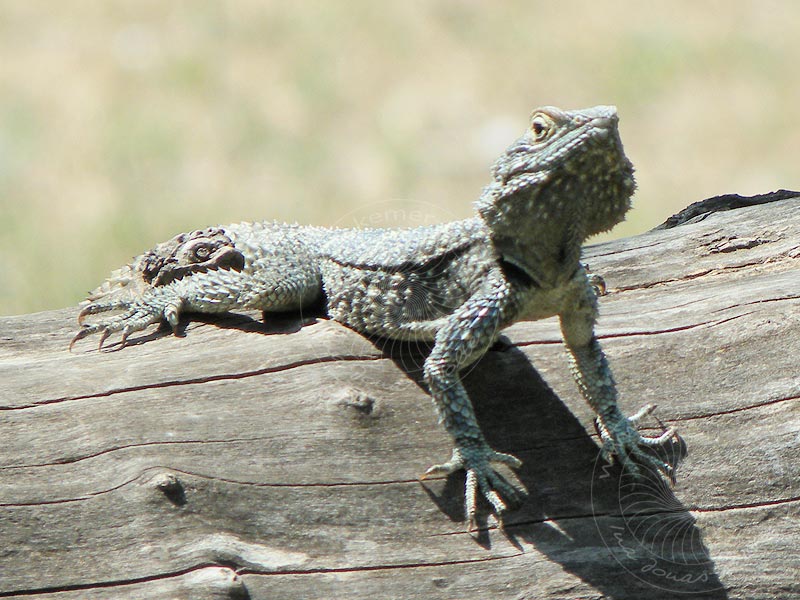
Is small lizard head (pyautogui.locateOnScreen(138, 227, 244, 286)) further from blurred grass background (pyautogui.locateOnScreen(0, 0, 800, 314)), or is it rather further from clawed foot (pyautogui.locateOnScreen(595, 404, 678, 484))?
blurred grass background (pyautogui.locateOnScreen(0, 0, 800, 314))

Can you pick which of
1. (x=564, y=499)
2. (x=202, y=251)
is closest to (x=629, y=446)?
(x=564, y=499)

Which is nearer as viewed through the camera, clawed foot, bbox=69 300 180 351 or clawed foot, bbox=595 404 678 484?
clawed foot, bbox=595 404 678 484

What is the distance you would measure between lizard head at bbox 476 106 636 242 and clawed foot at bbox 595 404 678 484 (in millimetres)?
874

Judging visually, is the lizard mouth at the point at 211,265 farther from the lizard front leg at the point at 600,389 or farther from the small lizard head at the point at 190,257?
the lizard front leg at the point at 600,389

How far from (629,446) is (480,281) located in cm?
98

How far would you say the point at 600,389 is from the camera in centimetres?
414

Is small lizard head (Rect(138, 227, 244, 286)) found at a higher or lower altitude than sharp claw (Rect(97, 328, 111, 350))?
higher

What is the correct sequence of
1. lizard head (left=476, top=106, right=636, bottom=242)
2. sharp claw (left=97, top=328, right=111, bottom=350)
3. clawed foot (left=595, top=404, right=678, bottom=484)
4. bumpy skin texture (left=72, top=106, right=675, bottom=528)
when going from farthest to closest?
sharp claw (left=97, top=328, right=111, bottom=350) < clawed foot (left=595, top=404, right=678, bottom=484) < bumpy skin texture (left=72, top=106, right=675, bottom=528) < lizard head (left=476, top=106, right=636, bottom=242)

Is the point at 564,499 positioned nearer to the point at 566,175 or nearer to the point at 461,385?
the point at 461,385

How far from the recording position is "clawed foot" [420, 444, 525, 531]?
12.7 ft

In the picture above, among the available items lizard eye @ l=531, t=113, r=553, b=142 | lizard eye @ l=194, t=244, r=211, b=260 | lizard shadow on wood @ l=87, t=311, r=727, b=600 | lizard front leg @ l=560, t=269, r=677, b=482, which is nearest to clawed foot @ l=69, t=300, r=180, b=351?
lizard eye @ l=194, t=244, r=211, b=260

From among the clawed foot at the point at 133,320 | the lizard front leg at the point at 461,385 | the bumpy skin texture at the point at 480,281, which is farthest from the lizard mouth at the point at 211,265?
the lizard front leg at the point at 461,385

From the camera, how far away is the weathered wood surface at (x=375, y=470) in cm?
371

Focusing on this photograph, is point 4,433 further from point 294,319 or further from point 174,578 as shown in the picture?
point 294,319
